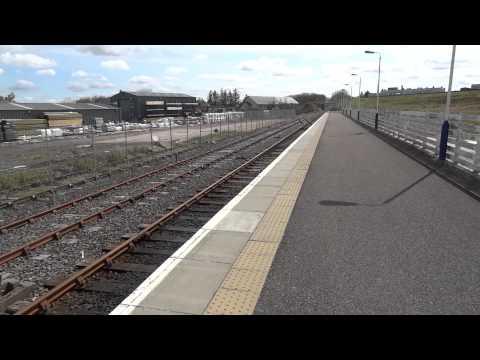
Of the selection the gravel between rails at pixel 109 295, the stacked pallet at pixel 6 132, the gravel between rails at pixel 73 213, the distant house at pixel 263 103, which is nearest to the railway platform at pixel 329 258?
the gravel between rails at pixel 109 295

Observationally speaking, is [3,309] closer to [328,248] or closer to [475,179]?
[328,248]

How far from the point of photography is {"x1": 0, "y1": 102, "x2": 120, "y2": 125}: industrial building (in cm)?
5025

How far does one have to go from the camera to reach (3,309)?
15.2 feet

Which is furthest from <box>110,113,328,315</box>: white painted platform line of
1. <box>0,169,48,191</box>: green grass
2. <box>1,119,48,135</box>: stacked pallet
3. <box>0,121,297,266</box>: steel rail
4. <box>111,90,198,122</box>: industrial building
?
<box>111,90,198,122</box>: industrial building

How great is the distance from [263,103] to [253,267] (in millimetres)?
149568

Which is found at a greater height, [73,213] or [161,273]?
[161,273]

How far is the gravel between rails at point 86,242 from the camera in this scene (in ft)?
19.3

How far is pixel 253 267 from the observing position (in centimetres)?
529

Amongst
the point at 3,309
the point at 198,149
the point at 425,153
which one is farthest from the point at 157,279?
the point at 198,149

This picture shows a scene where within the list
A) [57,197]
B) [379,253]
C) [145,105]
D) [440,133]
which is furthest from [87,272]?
[145,105]

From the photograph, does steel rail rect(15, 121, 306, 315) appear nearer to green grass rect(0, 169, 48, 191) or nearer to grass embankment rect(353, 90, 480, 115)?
green grass rect(0, 169, 48, 191)

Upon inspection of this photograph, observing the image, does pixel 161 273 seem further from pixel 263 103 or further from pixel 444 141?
pixel 263 103

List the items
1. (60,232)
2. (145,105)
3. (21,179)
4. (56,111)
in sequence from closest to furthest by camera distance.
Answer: (60,232), (21,179), (56,111), (145,105)

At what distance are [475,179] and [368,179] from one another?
2.91 m
